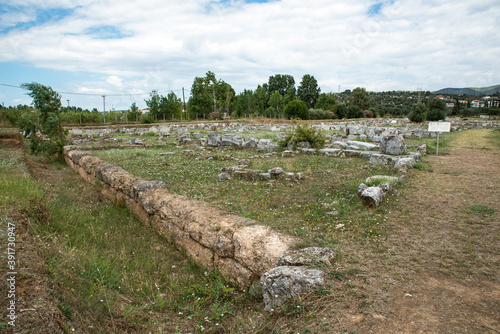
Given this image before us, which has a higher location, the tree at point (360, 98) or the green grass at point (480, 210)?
the tree at point (360, 98)

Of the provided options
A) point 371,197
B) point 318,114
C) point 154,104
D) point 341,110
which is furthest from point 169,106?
point 371,197

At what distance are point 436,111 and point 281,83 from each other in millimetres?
40245

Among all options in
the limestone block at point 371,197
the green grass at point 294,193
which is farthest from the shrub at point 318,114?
the limestone block at point 371,197

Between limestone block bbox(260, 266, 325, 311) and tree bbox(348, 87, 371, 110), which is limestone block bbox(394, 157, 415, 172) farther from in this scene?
tree bbox(348, 87, 371, 110)

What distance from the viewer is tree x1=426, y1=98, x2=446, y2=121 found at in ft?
115

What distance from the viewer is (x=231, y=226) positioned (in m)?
4.38

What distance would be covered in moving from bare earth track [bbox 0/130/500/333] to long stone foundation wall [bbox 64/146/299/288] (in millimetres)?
920

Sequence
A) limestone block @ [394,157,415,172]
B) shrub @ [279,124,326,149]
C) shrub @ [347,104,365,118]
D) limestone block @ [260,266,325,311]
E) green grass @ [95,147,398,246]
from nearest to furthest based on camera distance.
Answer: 1. limestone block @ [260,266,325,311]
2. green grass @ [95,147,398,246]
3. limestone block @ [394,157,415,172]
4. shrub @ [279,124,326,149]
5. shrub @ [347,104,365,118]

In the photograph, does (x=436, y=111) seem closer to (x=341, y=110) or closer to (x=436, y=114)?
(x=436, y=114)

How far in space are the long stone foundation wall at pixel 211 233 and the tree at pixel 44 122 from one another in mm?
8210

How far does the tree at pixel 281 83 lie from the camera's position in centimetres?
6975

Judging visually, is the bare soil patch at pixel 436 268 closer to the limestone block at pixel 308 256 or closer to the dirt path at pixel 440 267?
the dirt path at pixel 440 267

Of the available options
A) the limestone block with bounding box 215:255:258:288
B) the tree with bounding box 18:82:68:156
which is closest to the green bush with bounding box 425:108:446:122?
the tree with bounding box 18:82:68:156

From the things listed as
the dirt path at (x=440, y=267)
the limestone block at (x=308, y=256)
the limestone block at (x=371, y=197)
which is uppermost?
the limestone block at (x=371, y=197)
